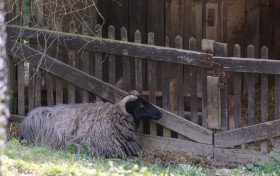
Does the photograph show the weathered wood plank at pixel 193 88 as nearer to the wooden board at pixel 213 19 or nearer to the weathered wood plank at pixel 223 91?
the weathered wood plank at pixel 223 91

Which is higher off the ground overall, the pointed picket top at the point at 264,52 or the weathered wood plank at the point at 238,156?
the pointed picket top at the point at 264,52

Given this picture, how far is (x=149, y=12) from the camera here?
8.64 meters

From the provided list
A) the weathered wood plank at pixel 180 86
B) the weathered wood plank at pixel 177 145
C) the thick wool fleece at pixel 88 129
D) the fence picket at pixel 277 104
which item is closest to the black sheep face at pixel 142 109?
the thick wool fleece at pixel 88 129

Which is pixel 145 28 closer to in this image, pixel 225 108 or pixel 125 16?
pixel 125 16

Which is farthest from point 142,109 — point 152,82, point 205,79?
point 205,79

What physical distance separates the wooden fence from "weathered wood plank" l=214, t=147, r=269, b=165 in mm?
15

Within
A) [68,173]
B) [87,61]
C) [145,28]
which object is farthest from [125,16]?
[68,173]

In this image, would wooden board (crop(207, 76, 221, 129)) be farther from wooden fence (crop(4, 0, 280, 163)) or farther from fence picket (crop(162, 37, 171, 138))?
fence picket (crop(162, 37, 171, 138))

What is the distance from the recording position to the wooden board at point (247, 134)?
22.3ft

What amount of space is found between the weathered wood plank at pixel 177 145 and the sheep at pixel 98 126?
11.3 inches

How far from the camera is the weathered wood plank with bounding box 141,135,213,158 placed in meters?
7.34

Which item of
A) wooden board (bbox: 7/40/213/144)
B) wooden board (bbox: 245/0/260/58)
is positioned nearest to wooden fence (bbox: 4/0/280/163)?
wooden board (bbox: 7/40/213/144)

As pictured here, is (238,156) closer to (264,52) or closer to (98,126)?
(264,52)

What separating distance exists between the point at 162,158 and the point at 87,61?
2036 mm
